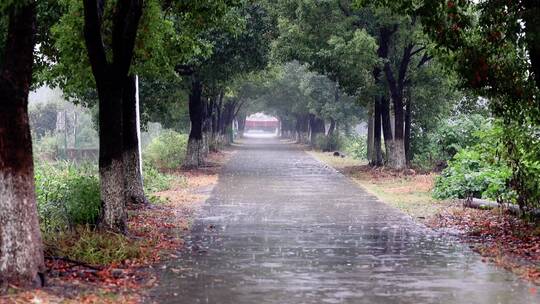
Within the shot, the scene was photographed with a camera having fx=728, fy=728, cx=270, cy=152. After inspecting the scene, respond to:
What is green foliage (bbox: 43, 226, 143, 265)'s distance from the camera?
11.0m

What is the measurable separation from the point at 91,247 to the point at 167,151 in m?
31.9

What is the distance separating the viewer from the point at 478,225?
15469 millimetres

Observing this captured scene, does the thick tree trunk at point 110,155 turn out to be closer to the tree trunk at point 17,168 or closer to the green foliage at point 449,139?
the tree trunk at point 17,168

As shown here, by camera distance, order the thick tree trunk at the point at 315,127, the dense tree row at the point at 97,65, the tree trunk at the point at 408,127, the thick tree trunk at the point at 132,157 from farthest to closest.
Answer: the thick tree trunk at the point at 315,127
the tree trunk at the point at 408,127
the thick tree trunk at the point at 132,157
the dense tree row at the point at 97,65

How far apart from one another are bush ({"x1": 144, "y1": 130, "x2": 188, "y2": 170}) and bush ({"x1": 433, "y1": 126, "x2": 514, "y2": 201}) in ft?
61.5

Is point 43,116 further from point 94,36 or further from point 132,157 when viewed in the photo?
point 94,36

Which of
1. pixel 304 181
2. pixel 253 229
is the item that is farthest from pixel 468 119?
pixel 253 229

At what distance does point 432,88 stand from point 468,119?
207 cm

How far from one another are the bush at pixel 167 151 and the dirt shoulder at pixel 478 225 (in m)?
16.0

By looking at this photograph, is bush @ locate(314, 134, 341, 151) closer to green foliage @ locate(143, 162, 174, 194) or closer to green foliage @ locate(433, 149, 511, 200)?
green foliage @ locate(143, 162, 174, 194)

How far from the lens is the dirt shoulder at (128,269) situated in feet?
28.5

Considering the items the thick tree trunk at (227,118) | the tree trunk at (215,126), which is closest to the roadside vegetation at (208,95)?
the tree trunk at (215,126)

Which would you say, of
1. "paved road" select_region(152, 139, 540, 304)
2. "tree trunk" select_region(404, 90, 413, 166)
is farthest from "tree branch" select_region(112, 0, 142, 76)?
"tree trunk" select_region(404, 90, 413, 166)

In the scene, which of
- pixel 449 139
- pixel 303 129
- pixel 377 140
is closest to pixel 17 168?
pixel 449 139
